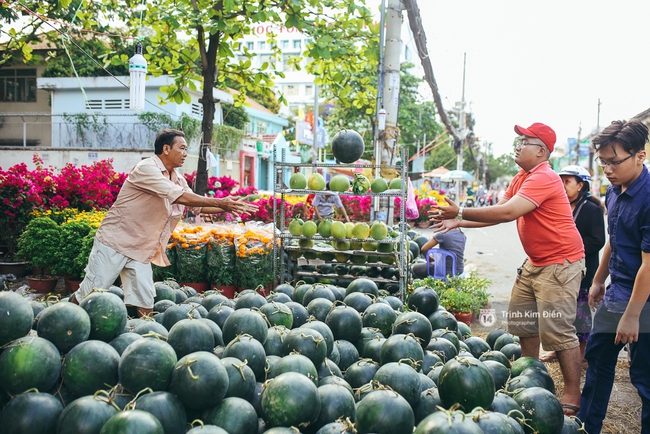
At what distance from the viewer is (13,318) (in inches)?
94.1

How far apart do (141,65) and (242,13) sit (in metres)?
1.66

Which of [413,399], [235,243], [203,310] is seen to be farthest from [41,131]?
[413,399]

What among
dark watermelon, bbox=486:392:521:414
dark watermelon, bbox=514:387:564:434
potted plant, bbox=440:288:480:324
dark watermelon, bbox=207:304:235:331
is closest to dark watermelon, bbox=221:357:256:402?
dark watermelon, bbox=207:304:235:331

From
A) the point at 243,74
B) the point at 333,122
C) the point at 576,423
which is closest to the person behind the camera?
the point at 576,423

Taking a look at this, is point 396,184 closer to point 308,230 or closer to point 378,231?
point 378,231

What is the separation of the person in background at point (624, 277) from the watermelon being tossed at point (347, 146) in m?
3.13

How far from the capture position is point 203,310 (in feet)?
11.6

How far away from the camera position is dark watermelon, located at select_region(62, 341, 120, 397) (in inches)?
92.7

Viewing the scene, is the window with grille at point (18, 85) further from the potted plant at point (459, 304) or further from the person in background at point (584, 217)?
the person in background at point (584, 217)

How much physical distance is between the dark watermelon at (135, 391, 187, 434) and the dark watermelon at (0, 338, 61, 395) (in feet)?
1.53

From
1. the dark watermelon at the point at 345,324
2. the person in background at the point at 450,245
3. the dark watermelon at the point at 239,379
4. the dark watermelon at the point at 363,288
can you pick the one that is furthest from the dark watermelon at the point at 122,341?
the person in background at the point at 450,245

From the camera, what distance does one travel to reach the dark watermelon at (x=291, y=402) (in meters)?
2.28

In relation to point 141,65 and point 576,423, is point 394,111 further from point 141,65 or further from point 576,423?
point 576,423

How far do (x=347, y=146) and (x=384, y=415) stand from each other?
417 centimetres
